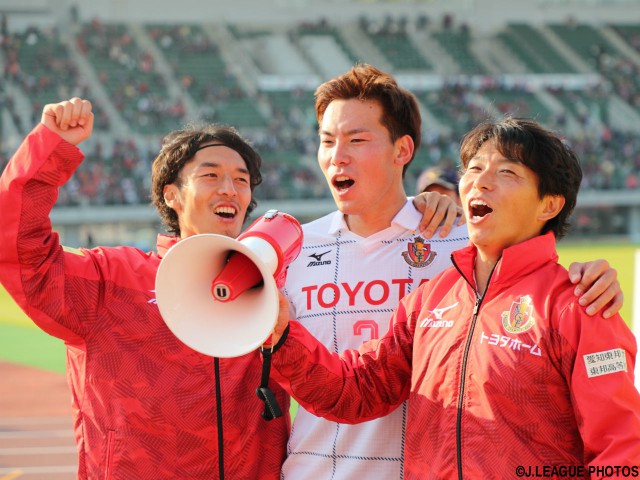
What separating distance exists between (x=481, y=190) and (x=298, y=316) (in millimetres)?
1013

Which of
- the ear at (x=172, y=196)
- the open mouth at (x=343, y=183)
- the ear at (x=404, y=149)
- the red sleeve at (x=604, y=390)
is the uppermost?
the ear at (x=404, y=149)

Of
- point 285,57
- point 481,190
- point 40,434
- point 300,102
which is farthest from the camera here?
point 285,57

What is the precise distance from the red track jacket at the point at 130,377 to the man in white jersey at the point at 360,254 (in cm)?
26

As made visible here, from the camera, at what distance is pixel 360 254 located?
3.62m

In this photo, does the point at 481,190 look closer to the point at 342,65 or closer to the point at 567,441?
the point at 567,441

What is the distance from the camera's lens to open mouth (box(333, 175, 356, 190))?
139 inches

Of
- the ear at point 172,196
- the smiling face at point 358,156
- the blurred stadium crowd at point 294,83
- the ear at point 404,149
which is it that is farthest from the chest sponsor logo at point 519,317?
the blurred stadium crowd at point 294,83

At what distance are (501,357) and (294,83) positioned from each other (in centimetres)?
3916

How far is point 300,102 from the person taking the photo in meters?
39.4

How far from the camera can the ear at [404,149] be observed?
3684 mm

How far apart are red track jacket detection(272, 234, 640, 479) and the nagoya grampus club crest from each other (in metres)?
0.45

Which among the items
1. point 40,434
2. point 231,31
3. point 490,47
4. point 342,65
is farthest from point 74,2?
point 40,434

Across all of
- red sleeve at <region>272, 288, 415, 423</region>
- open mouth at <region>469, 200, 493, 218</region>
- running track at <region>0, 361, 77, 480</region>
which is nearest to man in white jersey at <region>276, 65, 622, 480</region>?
red sleeve at <region>272, 288, 415, 423</region>

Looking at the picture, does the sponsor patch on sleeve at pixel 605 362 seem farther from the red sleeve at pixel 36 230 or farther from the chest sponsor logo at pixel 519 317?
the red sleeve at pixel 36 230
